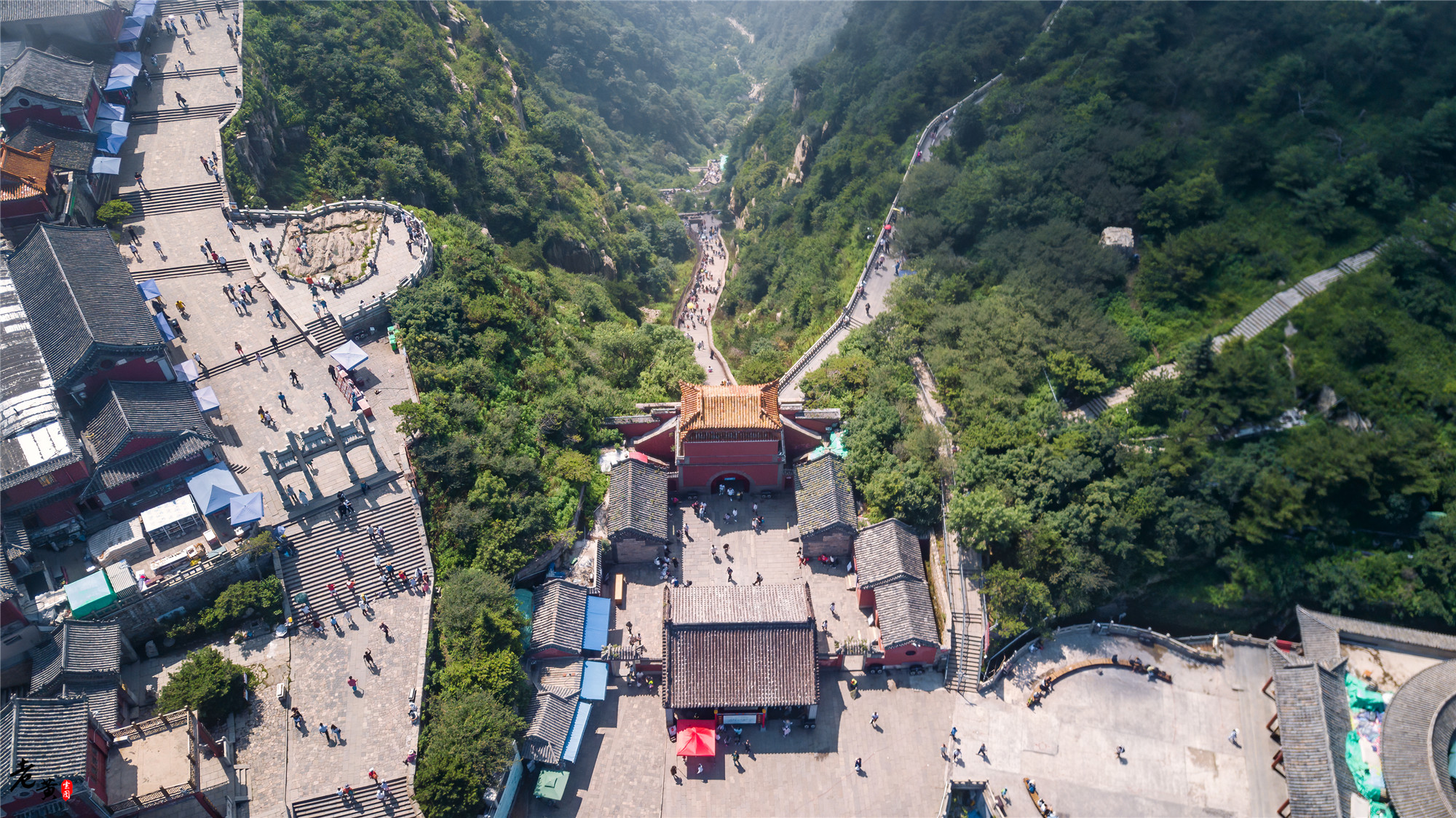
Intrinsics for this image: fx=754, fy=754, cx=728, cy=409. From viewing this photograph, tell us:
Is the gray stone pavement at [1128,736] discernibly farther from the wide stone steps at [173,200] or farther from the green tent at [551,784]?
the wide stone steps at [173,200]

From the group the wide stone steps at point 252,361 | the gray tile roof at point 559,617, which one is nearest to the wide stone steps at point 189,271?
the wide stone steps at point 252,361

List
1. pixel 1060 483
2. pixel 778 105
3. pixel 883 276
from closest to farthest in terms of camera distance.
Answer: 1. pixel 1060 483
2. pixel 883 276
3. pixel 778 105

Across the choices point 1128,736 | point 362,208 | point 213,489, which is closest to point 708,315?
point 362,208

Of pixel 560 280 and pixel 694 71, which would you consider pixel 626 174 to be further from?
pixel 694 71

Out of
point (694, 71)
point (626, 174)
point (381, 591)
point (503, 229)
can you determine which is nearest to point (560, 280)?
point (503, 229)

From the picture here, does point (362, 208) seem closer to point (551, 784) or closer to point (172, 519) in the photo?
point (172, 519)

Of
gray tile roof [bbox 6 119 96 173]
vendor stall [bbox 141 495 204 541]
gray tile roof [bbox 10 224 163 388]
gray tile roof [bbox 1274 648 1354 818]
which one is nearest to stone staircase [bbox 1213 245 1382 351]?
gray tile roof [bbox 1274 648 1354 818]

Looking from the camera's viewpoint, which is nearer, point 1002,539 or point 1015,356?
point 1002,539
